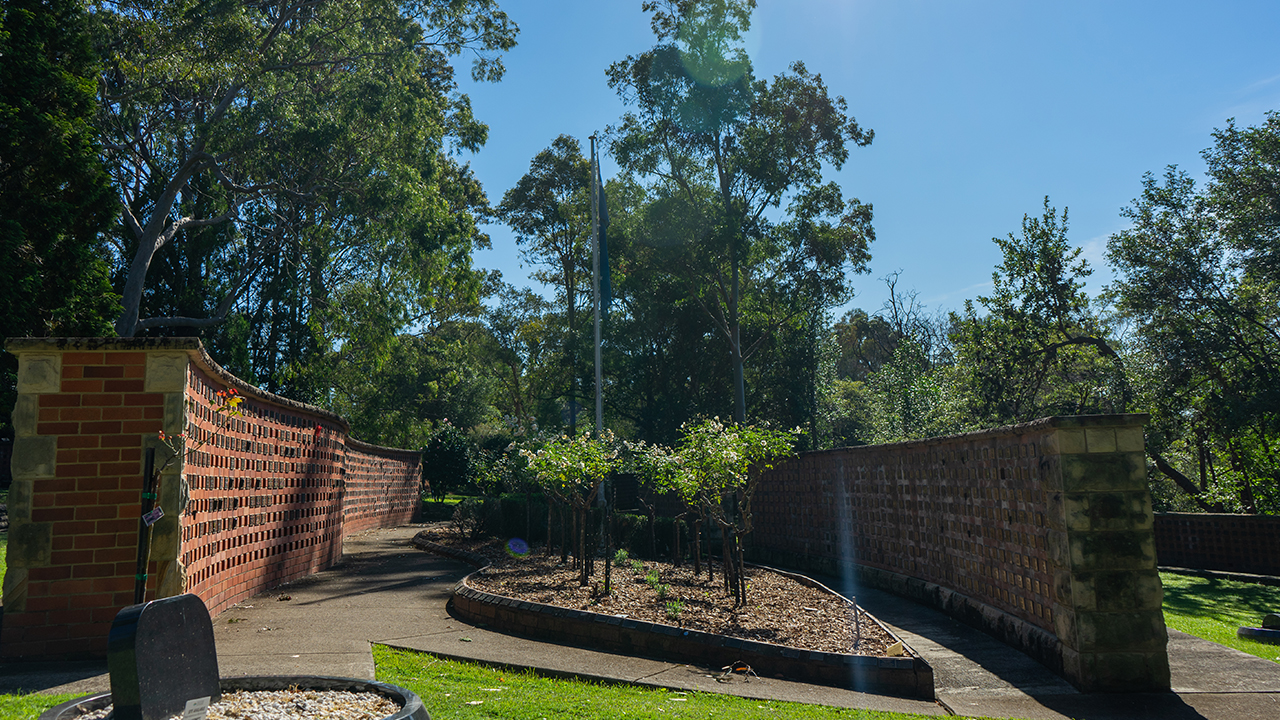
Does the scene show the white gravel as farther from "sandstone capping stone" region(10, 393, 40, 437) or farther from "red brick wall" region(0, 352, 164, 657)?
"sandstone capping stone" region(10, 393, 40, 437)

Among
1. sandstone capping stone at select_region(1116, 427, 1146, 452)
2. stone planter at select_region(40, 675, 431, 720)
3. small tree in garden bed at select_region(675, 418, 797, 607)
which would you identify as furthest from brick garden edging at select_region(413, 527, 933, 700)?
stone planter at select_region(40, 675, 431, 720)

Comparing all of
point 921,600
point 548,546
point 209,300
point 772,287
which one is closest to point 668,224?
point 772,287

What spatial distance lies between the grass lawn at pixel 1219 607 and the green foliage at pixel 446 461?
67.1 feet

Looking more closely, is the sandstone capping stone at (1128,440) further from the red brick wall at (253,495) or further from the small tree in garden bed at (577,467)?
the red brick wall at (253,495)

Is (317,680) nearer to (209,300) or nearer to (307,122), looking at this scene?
(307,122)

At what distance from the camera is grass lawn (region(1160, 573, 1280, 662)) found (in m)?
8.80

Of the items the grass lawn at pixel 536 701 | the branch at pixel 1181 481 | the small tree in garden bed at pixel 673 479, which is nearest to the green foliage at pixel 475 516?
the small tree in garden bed at pixel 673 479

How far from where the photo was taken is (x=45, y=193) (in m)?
11.6

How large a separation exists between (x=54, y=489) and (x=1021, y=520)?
27.1 ft

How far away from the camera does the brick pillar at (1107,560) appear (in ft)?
20.0

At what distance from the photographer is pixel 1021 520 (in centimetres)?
731

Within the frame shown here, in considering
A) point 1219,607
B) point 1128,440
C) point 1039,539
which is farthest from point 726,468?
point 1219,607

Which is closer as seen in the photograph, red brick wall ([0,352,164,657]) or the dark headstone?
the dark headstone

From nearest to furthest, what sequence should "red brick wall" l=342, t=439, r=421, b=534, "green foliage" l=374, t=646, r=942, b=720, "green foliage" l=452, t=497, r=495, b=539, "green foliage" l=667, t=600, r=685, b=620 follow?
"green foliage" l=374, t=646, r=942, b=720
"green foliage" l=667, t=600, r=685, b=620
"green foliage" l=452, t=497, r=495, b=539
"red brick wall" l=342, t=439, r=421, b=534
